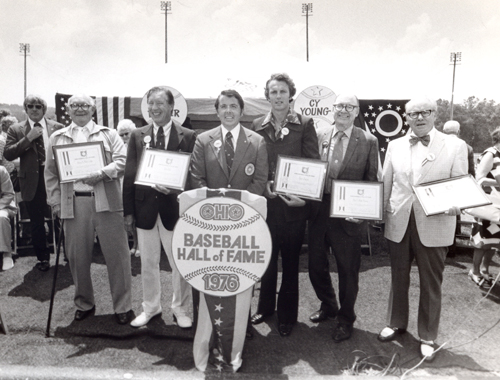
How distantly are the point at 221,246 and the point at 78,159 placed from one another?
1.63 m

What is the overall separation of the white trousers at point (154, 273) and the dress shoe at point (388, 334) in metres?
1.80

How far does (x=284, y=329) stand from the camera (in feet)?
11.4

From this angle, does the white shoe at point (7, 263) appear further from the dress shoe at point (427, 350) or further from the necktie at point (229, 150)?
the dress shoe at point (427, 350)

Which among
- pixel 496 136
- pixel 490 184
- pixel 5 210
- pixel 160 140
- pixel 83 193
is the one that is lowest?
pixel 5 210

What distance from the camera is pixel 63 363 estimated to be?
2945mm

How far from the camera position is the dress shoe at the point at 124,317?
3.64m

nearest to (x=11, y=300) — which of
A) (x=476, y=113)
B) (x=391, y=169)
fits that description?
(x=391, y=169)

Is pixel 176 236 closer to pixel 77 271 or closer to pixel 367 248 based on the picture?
pixel 77 271

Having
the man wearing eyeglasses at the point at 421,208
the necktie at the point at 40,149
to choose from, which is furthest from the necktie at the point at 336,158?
the necktie at the point at 40,149

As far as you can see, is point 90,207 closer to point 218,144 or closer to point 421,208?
point 218,144

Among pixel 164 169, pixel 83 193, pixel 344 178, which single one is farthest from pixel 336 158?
pixel 83 193

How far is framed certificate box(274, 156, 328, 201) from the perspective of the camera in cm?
304

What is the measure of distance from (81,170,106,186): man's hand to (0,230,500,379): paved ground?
137cm

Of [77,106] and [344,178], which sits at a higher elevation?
[77,106]
